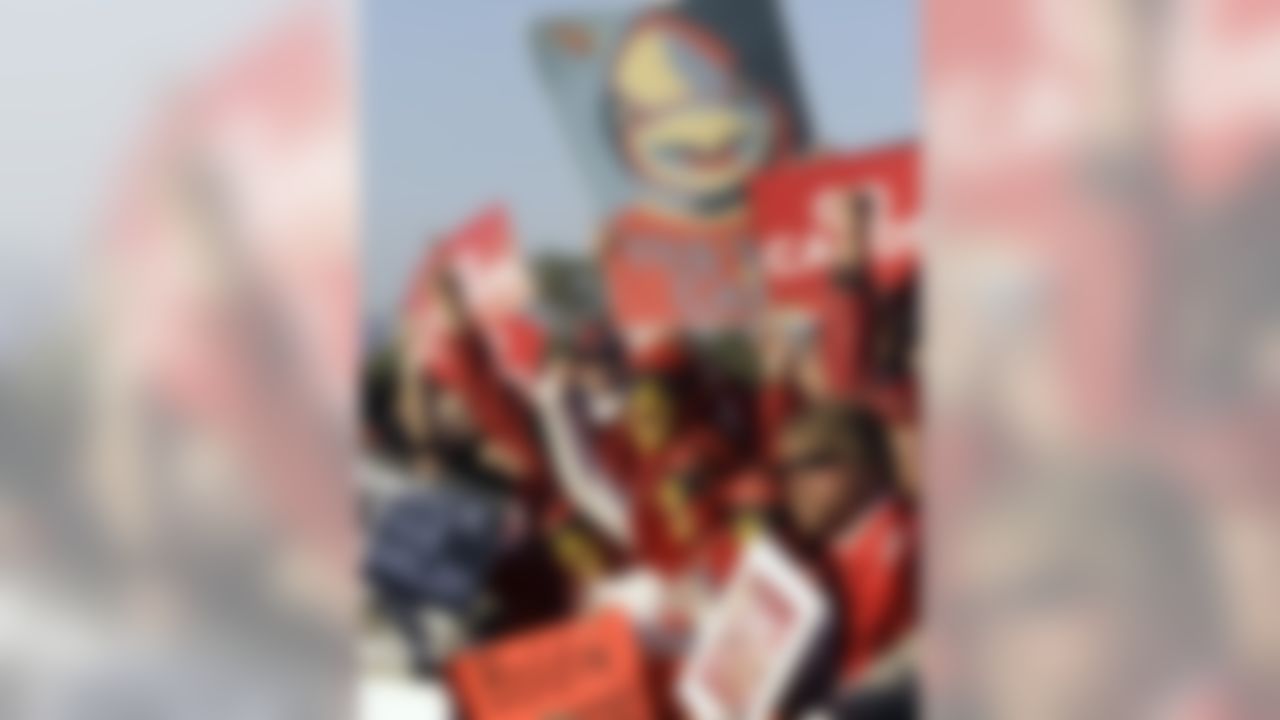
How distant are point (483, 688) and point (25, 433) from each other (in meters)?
0.35

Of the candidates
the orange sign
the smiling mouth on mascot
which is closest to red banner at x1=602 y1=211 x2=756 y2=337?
the smiling mouth on mascot

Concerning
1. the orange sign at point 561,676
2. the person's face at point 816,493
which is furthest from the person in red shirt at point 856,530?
the orange sign at point 561,676

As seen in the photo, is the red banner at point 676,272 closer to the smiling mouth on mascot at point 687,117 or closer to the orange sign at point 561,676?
the smiling mouth on mascot at point 687,117

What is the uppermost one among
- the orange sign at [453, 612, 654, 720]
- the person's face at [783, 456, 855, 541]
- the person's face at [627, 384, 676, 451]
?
the person's face at [627, 384, 676, 451]

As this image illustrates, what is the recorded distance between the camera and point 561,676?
110 centimetres

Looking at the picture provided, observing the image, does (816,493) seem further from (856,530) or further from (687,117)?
(687,117)

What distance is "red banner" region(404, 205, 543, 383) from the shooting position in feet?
3.57

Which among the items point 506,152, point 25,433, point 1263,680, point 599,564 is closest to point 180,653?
point 25,433

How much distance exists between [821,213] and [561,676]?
334 millimetres

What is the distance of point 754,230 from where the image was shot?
3.43ft

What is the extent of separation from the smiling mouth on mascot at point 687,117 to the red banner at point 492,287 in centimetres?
10

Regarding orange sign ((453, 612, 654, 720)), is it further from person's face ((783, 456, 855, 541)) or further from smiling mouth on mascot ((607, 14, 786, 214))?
smiling mouth on mascot ((607, 14, 786, 214))

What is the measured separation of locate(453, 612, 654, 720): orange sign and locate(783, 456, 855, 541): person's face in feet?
0.43

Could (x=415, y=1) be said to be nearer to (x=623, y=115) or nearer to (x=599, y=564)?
(x=623, y=115)
